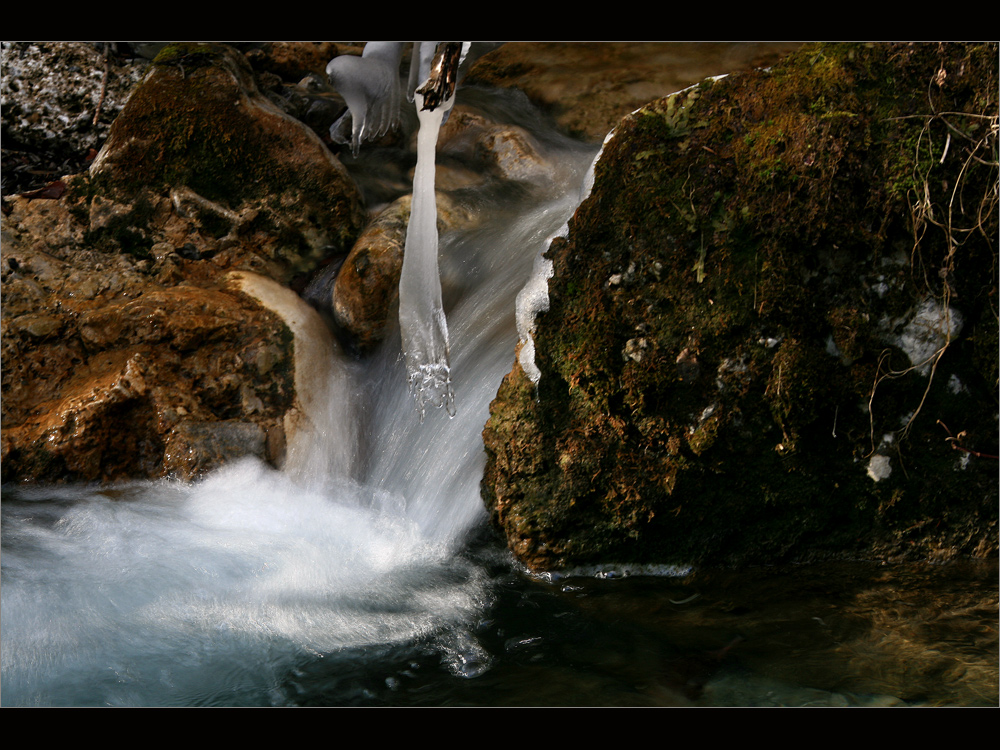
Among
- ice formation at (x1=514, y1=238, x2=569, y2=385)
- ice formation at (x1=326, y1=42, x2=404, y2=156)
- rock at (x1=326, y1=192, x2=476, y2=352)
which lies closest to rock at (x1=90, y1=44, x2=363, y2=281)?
rock at (x1=326, y1=192, x2=476, y2=352)

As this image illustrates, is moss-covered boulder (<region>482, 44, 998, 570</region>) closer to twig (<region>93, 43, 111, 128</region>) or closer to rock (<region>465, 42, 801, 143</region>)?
rock (<region>465, 42, 801, 143</region>)

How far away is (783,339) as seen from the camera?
12.0 ft

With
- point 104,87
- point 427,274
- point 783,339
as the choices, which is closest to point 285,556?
point 427,274

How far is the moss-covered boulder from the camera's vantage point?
3518 mm

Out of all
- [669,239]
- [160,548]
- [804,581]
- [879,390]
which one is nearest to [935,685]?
[804,581]

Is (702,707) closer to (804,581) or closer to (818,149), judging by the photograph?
(804,581)

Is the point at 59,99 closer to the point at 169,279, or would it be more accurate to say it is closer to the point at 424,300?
the point at 169,279

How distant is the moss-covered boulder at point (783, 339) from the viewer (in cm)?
352

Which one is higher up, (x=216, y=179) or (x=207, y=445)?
(x=216, y=179)

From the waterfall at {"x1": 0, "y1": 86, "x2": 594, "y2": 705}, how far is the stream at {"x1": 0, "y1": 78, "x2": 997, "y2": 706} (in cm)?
1

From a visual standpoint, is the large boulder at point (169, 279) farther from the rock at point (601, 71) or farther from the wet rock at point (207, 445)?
the rock at point (601, 71)

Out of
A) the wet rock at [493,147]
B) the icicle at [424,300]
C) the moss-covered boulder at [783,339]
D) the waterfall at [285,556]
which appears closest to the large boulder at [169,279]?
the waterfall at [285,556]

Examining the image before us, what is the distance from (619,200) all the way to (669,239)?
0.36 metres

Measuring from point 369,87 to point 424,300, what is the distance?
8.66ft
